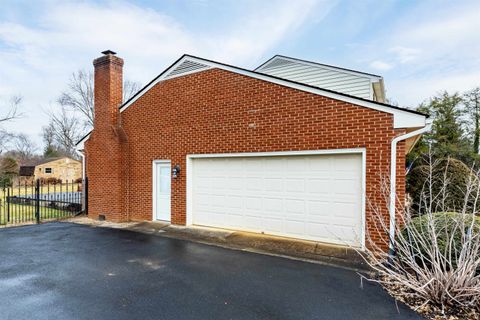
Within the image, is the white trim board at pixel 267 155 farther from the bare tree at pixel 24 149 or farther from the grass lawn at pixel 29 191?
the bare tree at pixel 24 149

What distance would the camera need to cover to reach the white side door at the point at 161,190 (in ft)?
29.5

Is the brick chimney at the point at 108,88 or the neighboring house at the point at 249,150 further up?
the brick chimney at the point at 108,88

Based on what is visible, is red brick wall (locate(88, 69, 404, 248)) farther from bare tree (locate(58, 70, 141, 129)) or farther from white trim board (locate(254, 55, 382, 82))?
bare tree (locate(58, 70, 141, 129))

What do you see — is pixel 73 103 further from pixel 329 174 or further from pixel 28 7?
pixel 329 174

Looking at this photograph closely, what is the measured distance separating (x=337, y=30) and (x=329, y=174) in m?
7.79

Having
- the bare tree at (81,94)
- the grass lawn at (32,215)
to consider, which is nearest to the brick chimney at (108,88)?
the grass lawn at (32,215)

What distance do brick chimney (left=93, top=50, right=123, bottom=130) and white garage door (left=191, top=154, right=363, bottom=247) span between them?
3706 millimetres

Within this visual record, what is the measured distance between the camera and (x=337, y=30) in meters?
11.4

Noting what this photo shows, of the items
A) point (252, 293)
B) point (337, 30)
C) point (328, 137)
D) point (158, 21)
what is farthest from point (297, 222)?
point (158, 21)

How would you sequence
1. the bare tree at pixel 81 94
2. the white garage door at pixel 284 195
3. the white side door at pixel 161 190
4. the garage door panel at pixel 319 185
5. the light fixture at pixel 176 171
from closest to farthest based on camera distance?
the white garage door at pixel 284 195, the garage door panel at pixel 319 185, the light fixture at pixel 176 171, the white side door at pixel 161 190, the bare tree at pixel 81 94

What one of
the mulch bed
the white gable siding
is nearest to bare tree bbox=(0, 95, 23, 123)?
the white gable siding

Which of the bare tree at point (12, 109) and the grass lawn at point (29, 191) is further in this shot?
the bare tree at point (12, 109)

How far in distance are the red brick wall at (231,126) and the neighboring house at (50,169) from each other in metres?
40.8

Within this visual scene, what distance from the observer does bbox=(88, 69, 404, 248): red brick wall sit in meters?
6.00
